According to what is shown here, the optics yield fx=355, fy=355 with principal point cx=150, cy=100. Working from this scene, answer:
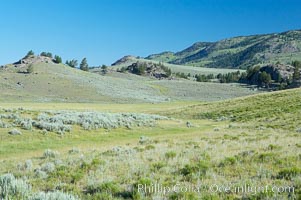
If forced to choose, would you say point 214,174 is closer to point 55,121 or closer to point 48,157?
point 48,157

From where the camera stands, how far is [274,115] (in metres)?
38.1

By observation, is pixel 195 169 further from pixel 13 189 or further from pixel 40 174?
pixel 13 189

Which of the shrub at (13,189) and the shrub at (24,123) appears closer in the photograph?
the shrub at (13,189)

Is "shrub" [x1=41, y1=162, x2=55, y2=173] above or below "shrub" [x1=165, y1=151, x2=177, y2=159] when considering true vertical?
below

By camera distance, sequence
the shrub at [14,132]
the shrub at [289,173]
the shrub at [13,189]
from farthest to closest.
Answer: the shrub at [14,132]
the shrub at [289,173]
the shrub at [13,189]

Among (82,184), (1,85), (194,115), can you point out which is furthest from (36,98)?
(82,184)

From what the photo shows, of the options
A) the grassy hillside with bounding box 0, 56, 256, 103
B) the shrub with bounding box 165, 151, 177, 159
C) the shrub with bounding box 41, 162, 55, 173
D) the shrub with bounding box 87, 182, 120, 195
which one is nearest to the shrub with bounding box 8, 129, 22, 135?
the shrub with bounding box 41, 162, 55, 173

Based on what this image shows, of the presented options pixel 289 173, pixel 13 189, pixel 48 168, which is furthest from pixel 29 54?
pixel 289 173

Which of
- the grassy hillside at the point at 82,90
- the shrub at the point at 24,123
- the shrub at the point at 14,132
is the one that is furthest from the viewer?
the grassy hillside at the point at 82,90

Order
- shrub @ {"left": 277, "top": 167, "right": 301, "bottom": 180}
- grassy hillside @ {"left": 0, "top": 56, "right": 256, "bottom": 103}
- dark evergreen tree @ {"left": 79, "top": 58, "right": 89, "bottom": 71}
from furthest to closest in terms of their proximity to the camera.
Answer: dark evergreen tree @ {"left": 79, "top": 58, "right": 89, "bottom": 71}, grassy hillside @ {"left": 0, "top": 56, "right": 256, "bottom": 103}, shrub @ {"left": 277, "top": 167, "right": 301, "bottom": 180}

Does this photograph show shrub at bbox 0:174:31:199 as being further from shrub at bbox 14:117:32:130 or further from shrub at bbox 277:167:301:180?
shrub at bbox 14:117:32:130

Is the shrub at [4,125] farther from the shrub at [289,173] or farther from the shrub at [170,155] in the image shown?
the shrub at [289,173]

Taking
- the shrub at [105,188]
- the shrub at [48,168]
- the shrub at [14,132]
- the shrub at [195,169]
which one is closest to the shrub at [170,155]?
the shrub at [195,169]

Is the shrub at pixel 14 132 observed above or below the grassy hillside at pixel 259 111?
below
